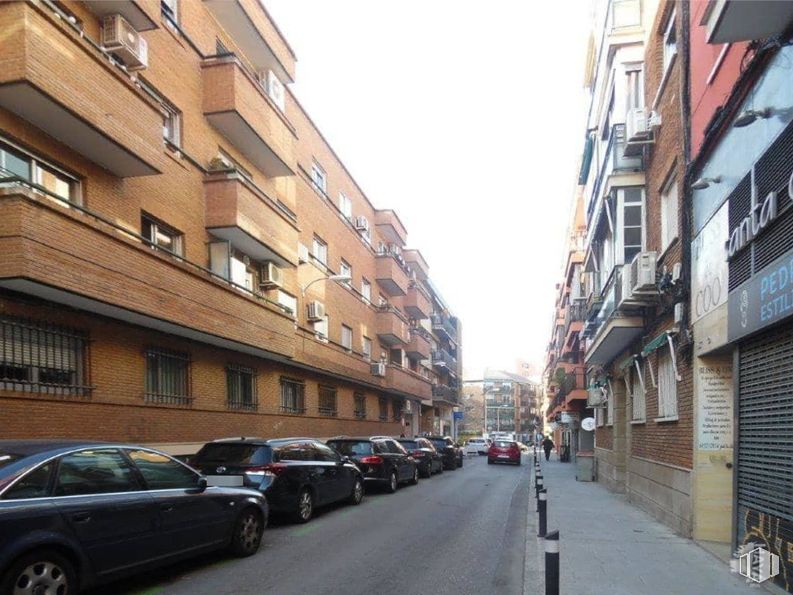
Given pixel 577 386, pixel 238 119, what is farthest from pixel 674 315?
pixel 577 386

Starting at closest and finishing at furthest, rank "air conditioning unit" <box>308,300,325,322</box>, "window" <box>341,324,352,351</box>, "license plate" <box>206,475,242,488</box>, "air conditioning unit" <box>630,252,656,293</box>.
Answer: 1. "license plate" <box>206,475,242,488</box>
2. "air conditioning unit" <box>630,252,656,293</box>
3. "air conditioning unit" <box>308,300,325,322</box>
4. "window" <box>341,324,352,351</box>

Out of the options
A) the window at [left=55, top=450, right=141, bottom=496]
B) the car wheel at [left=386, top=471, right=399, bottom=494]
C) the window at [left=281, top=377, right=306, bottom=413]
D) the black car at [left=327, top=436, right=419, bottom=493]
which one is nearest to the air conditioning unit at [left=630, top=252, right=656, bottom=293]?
the black car at [left=327, top=436, right=419, bottom=493]

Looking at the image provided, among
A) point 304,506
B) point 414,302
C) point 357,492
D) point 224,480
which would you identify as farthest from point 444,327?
point 224,480

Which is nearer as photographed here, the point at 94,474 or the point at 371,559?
the point at 94,474

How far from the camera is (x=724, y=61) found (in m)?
7.95

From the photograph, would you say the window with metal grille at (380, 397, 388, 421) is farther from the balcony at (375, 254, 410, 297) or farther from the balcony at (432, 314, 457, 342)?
the balcony at (432, 314, 457, 342)

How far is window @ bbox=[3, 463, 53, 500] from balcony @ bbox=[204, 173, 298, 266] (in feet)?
32.7

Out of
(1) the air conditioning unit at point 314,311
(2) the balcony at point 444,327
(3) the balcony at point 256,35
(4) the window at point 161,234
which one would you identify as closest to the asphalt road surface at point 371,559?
(4) the window at point 161,234

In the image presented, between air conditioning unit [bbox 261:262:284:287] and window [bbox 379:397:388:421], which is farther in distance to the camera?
window [bbox 379:397:388:421]

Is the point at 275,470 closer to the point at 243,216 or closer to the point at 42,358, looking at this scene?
the point at 42,358

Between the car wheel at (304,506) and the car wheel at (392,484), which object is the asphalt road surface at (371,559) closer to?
the car wheel at (304,506)

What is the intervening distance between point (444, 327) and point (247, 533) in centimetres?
5396

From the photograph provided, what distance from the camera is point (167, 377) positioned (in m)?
13.4

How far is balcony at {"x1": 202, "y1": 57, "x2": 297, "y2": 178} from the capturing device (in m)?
15.2
